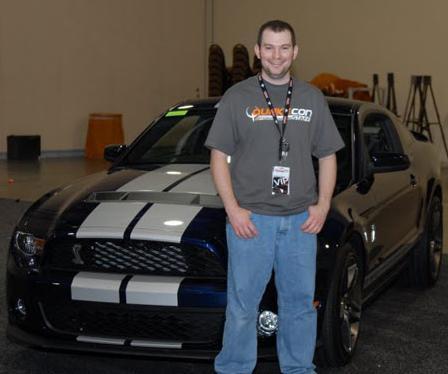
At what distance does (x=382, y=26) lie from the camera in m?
15.5

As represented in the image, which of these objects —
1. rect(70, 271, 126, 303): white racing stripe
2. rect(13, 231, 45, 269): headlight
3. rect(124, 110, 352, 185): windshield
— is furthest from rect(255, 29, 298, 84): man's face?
rect(124, 110, 352, 185): windshield

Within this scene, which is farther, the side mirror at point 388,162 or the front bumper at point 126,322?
the side mirror at point 388,162

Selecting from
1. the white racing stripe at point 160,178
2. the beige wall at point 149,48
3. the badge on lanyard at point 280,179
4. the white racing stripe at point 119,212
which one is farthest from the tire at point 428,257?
the beige wall at point 149,48

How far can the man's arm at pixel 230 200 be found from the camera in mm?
3201

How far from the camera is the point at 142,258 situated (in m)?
3.64

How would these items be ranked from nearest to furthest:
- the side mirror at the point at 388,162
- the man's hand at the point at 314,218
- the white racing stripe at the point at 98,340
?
the man's hand at the point at 314,218 < the white racing stripe at the point at 98,340 < the side mirror at the point at 388,162

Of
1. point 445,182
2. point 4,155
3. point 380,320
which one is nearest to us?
point 380,320

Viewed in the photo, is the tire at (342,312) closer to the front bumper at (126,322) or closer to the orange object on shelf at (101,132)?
the front bumper at (126,322)

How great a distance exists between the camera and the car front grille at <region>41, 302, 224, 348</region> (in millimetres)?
3527

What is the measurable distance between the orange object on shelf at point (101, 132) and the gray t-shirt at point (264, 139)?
12.1 meters

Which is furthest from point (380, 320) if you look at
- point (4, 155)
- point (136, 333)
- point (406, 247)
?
point (4, 155)

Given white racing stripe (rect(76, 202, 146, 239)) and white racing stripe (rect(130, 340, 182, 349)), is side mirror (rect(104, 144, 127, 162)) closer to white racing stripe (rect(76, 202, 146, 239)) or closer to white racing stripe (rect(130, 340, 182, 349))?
white racing stripe (rect(76, 202, 146, 239))

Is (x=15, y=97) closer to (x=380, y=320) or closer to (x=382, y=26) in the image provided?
(x=382, y=26)

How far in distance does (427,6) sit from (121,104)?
5901mm
